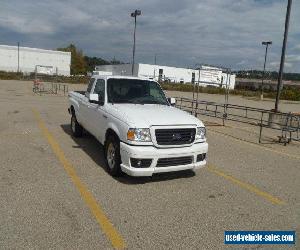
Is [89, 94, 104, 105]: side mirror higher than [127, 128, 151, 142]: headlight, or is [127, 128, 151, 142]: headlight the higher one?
[89, 94, 104, 105]: side mirror

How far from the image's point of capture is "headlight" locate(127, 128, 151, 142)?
5383 mm

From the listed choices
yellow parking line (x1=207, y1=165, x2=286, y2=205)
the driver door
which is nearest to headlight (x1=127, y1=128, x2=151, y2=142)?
the driver door

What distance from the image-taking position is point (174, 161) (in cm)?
558

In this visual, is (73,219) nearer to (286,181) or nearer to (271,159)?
(286,181)

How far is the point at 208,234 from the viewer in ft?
13.3

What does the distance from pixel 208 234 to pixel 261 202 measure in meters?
1.59

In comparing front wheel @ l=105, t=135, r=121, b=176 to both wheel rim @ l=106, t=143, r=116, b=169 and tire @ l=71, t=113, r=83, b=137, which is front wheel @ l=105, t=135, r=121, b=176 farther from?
tire @ l=71, t=113, r=83, b=137

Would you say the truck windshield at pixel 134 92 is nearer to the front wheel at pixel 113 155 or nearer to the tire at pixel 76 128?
the front wheel at pixel 113 155

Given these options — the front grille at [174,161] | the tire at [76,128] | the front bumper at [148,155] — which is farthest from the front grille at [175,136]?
the tire at [76,128]

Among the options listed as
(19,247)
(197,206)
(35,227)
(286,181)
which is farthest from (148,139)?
(286,181)

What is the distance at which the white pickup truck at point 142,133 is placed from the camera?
5398mm

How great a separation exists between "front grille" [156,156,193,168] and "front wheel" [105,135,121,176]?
30.5 inches

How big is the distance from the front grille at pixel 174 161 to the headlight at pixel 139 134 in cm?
45

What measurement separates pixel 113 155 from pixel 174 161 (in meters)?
1.17
